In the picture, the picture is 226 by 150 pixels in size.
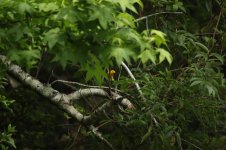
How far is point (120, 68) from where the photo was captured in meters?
4.13

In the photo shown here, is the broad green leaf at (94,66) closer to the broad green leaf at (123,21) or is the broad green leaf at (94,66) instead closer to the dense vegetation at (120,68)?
the dense vegetation at (120,68)

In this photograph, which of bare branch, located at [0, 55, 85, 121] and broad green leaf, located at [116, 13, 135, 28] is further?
bare branch, located at [0, 55, 85, 121]

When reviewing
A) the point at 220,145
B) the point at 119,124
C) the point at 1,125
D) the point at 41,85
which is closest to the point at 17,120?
the point at 1,125

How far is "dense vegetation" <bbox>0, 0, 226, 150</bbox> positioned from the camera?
2375mm

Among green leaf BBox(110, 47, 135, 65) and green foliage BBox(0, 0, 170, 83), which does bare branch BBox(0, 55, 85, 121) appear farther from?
green leaf BBox(110, 47, 135, 65)

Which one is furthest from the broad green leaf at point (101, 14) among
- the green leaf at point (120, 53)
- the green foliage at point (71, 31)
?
the green leaf at point (120, 53)

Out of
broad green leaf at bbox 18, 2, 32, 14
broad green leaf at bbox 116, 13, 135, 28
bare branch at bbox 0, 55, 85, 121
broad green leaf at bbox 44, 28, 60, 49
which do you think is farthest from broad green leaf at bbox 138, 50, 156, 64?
bare branch at bbox 0, 55, 85, 121

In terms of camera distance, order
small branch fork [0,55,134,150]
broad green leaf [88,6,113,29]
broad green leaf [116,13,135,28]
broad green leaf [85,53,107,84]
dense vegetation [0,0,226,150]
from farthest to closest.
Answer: small branch fork [0,55,134,150] < broad green leaf [85,53,107,84] < broad green leaf [116,13,135,28] < dense vegetation [0,0,226,150] < broad green leaf [88,6,113,29]

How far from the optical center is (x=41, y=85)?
159 inches

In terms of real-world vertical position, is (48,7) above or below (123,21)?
above

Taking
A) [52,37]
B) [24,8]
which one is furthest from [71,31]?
[24,8]

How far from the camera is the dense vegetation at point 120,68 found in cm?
238

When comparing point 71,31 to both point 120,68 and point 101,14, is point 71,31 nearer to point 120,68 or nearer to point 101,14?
point 101,14

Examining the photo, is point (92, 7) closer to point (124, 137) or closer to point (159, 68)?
point (124, 137)
